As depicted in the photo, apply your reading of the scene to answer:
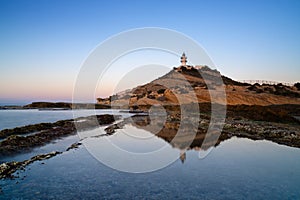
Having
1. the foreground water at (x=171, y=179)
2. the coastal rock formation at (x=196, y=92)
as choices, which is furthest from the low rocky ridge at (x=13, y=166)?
the coastal rock formation at (x=196, y=92)

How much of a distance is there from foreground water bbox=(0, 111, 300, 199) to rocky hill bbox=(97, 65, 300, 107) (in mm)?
60083

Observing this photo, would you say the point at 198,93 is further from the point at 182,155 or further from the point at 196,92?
the point at 182,155

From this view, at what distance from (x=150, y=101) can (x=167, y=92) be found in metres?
9.12

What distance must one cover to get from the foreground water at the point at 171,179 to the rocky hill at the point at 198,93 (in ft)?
197

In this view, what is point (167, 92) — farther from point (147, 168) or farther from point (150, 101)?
point (147, 168)

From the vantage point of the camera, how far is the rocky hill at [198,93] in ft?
263

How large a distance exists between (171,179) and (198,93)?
77.7m

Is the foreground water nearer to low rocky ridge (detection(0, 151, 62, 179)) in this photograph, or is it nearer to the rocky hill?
Answer: low rocky ridge (detection(0, 151, 62, 179))

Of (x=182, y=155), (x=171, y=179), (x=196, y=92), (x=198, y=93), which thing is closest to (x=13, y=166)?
(x=171, y=179)

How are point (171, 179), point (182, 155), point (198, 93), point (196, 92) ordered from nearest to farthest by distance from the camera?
point (171, 179) < point (182, 155) < point (198, 93) < point (196, 92)

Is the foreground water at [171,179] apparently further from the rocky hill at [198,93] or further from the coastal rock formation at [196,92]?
the coastal rock formation at [196,92]

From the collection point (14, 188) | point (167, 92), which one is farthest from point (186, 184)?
point (167, 92)

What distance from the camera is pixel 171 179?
1591 centimetres

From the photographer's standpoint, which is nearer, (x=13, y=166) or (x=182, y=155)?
(x=13, y=166)
